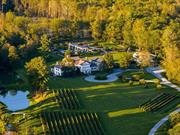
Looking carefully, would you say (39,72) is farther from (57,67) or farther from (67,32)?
(67,32)

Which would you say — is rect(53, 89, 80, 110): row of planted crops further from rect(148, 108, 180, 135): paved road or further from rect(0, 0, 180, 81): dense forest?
rect(0, 0, 180, 81): dense forest

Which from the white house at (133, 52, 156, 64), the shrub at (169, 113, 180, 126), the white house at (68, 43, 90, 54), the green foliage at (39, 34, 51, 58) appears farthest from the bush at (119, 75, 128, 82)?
the green foliage at (39, 34, 51, 58)

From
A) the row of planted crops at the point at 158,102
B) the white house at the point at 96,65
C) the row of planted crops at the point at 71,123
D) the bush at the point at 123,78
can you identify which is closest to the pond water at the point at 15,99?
the row of planted crops at the point at 71,123

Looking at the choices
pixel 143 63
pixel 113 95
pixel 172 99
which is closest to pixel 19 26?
pixel 143 63

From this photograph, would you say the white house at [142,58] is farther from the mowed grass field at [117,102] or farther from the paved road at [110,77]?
the mowed grass field at [117,102]

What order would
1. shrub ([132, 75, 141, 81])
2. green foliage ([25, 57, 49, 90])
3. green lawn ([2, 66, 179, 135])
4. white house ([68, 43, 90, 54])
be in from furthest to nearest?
white house ([68, 43, 90, 54]), shrub ([132, 75, 141, 81]), green foliage ([25, 57, 49, 90]), green lawn ([2, 66, 179, 135])

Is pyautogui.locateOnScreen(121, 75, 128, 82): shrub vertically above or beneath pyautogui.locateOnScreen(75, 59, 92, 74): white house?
beneath
